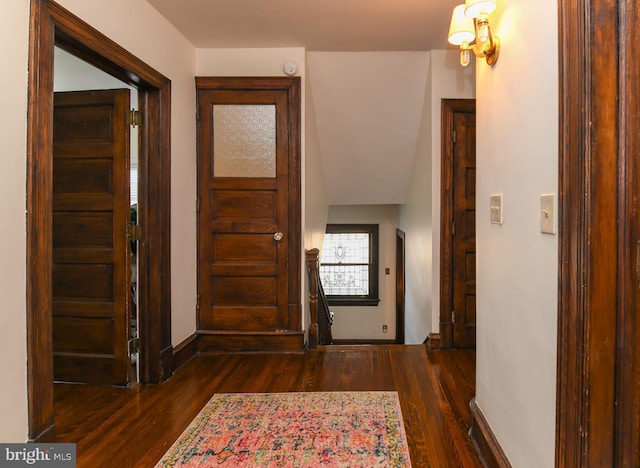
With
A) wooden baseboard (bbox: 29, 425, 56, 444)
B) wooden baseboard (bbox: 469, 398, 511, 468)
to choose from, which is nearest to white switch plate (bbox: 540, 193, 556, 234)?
wooden baseboard (bbox: 469, 398, 511, 468)

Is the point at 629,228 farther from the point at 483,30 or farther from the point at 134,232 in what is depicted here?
the point at 134,232

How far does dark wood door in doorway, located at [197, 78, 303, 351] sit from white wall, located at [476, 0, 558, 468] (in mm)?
1764

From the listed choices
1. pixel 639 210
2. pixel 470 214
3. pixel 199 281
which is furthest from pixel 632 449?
pixel 199 281

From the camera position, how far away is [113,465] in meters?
1.98

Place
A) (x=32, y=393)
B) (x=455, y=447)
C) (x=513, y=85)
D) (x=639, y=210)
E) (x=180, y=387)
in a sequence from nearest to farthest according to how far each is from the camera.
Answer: (x=639, y=210) < (x=513, y=85) < (x=32, y=393) < (x=455, y=447) < (x=180, y=387)

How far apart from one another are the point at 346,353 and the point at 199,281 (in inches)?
50.0

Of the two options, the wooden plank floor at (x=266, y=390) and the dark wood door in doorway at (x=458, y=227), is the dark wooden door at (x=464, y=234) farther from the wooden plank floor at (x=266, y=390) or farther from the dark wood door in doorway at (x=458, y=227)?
the wooden plank floor at (x=266, y=390)

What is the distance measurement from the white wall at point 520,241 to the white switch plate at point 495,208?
0.10ft

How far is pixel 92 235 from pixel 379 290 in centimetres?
535

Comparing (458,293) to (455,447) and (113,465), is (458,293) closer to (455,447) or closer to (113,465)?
(455,447)

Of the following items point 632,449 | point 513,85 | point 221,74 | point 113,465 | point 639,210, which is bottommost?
point 113,465

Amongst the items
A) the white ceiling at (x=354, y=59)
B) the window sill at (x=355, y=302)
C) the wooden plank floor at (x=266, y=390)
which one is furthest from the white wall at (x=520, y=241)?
the window sill at (x=355, y=302)

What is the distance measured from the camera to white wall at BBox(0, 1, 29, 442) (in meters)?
1.68

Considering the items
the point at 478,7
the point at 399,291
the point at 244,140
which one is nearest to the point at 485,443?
the point at 478,7
